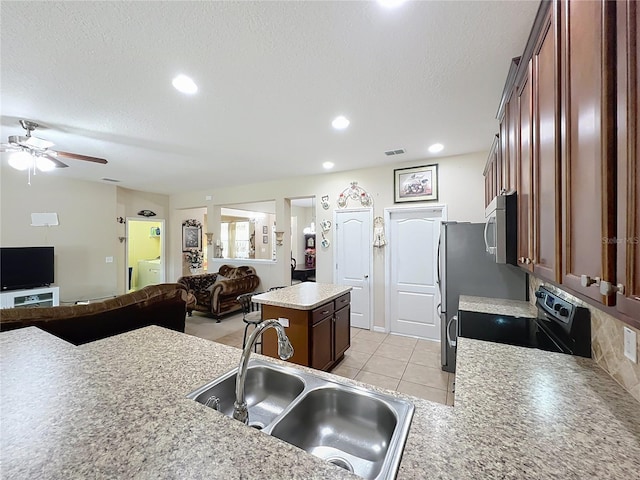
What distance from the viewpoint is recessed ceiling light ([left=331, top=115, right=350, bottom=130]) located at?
2.60 meters

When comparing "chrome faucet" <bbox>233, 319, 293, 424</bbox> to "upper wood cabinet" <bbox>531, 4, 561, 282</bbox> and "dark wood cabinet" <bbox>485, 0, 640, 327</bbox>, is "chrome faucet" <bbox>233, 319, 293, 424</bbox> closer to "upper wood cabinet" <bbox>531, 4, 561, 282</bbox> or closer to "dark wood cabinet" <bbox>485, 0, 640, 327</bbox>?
"dark wood cabinet" <bbox>485, 0, 640, 327</bbox>

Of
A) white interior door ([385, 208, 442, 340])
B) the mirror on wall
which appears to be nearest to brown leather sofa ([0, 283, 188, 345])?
white interior door ([385, 208, 442, 340])

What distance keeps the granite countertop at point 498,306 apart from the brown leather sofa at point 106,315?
10.2ft

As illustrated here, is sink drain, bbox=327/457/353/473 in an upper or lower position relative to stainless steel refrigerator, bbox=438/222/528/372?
lower

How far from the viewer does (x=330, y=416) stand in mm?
1054

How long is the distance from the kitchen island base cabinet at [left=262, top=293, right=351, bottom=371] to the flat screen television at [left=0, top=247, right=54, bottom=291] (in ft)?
15.4

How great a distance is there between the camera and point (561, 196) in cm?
97

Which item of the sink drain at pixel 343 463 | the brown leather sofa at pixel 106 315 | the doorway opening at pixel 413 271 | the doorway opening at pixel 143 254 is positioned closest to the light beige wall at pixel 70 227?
the doorway opening at pixel 143 254

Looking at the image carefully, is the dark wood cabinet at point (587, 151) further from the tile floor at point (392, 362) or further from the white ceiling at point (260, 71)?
the tile floor at point (392, 362)

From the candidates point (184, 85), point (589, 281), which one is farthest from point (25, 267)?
point (589, 281)

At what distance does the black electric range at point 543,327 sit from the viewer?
4.37 ft

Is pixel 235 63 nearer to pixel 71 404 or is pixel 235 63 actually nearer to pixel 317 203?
pixel 71 404

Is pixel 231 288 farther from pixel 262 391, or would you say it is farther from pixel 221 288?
pixel 262 391

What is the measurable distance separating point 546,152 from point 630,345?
2.64 feet
